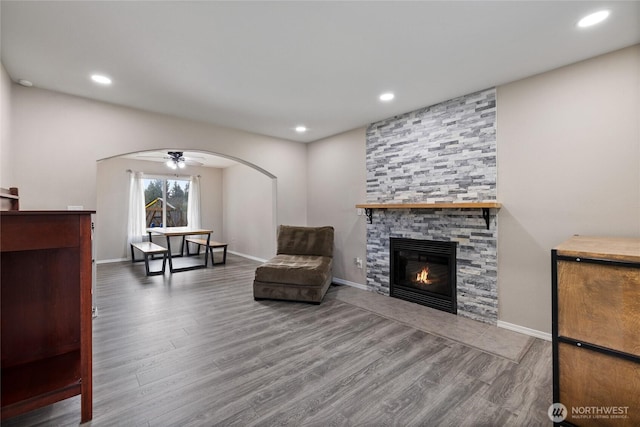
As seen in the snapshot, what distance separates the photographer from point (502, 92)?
9.42ft

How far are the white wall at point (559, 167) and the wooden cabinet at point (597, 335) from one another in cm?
121

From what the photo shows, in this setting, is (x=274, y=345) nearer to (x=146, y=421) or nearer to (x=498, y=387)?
(x=146, y=421)

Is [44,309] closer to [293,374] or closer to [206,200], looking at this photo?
[293,374]

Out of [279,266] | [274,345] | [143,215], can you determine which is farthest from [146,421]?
[143,215]

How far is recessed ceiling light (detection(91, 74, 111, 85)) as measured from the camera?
2.65 m

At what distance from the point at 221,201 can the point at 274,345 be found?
6.69 meters

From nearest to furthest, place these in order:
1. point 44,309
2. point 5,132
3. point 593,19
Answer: point 44,309 → point 593,19 → point 5,132

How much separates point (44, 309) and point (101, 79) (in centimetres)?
223

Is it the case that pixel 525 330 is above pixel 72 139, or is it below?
below

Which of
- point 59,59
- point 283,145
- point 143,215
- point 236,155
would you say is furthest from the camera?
point 143,215

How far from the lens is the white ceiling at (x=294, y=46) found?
1.79m

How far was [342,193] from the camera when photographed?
4.65m

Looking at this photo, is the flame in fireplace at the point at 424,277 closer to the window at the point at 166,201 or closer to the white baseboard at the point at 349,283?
the white baseboard at the point at 349,283

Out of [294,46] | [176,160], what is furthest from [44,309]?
[176,160]
